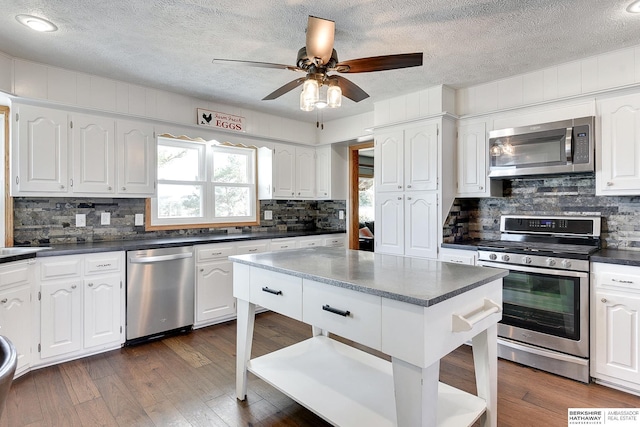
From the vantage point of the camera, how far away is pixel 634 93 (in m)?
2.53

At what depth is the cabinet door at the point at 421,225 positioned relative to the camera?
11.0 feet

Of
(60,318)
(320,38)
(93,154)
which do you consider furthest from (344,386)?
(93,154)

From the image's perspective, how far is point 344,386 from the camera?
6.39 ft

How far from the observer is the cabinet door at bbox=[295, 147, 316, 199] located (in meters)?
4.77

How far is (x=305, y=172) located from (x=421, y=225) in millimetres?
1994

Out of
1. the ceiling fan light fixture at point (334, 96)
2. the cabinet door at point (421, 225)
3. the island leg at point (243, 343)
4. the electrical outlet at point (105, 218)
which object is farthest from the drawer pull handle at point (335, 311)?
the electrical outlet at point (105, 218)

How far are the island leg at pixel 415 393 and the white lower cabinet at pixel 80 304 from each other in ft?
8.56

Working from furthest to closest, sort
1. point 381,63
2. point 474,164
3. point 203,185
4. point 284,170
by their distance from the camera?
1. point 284,170
2. point 203,185
3. point 474,164
4. point 381,63

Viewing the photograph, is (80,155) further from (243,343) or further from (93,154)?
(243,343)

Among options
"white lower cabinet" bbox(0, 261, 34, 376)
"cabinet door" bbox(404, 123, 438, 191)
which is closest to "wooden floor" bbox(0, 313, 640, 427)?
"white lower cabinet" bbox(0, 261, 34, 376)

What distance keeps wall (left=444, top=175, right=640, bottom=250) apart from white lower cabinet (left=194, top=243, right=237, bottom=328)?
2.30m

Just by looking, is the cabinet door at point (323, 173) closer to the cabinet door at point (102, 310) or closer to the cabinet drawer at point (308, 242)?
the cabinet drawer at point (308, 242)

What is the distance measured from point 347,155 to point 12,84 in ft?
12.0

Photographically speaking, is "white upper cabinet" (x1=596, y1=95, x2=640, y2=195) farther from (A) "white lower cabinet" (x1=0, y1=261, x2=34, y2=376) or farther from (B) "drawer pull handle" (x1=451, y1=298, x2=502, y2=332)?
(A) "white lower cabinet" (x1=0, y1=261, x2=34, y2=376)
